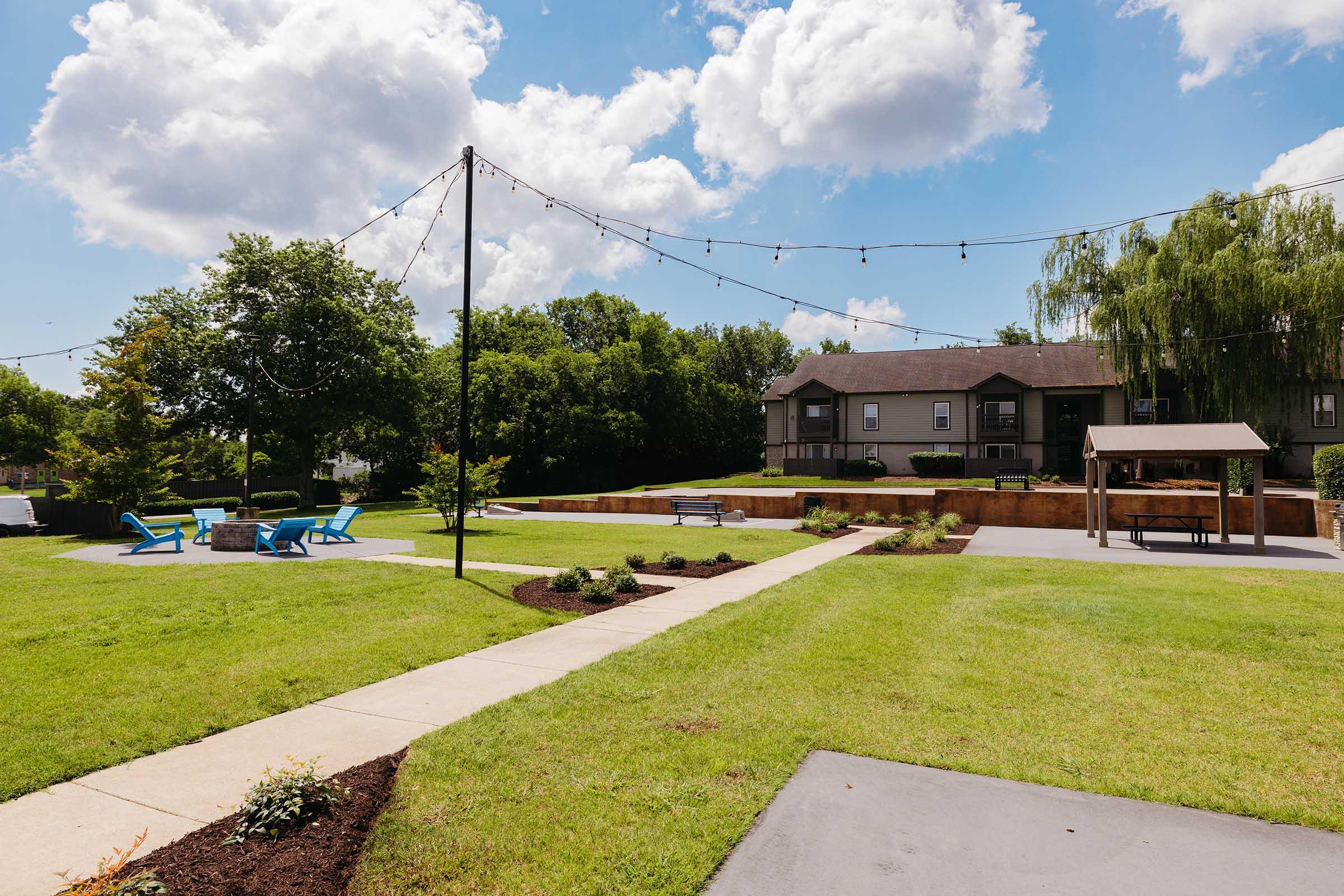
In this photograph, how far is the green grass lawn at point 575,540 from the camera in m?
15.1

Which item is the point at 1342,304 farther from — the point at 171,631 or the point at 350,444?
the point at 350,444

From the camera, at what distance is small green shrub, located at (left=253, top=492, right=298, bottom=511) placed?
3831 cm

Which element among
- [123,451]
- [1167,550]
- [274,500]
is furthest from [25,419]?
[1167,550]

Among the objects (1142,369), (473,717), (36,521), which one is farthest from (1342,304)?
(36,521)

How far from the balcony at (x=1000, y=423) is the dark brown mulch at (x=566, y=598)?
34920 mm

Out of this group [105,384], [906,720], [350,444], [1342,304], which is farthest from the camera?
[350,444]

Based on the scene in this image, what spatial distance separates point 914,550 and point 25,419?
220 ft

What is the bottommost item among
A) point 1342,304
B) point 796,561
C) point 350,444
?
point 796,561

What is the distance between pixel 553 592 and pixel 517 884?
7.62 m

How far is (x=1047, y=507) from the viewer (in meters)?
21.9

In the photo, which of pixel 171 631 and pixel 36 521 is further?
pixel 36 521

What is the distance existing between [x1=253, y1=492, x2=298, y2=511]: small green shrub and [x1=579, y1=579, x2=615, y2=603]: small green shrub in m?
33.6

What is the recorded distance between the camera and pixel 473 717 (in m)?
5.38

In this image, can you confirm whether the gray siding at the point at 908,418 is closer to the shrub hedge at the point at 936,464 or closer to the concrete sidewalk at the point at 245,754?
the shrub hedge at the point at 936,464
